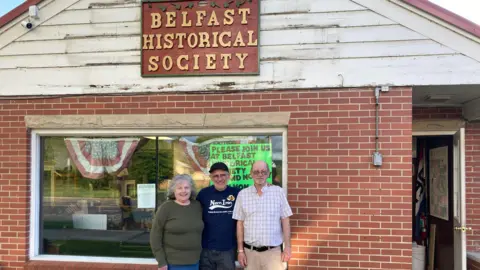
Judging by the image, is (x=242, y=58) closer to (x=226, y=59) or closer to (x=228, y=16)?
(x=226, y=59)

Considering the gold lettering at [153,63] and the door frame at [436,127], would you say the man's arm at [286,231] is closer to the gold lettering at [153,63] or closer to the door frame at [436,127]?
the gold lettering at [153,63]

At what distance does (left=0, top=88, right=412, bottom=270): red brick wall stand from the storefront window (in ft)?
1.34

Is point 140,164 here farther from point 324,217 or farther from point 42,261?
point 324,217

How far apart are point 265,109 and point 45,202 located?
3138 mm

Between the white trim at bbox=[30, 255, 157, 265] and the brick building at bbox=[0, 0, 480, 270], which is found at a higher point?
the brick building at bbox=[0, 0, 480, 270]

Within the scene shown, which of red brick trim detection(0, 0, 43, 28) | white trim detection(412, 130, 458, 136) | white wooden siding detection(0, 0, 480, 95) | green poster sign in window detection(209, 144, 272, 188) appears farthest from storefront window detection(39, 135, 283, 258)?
white trim detection(412, 130, 458, 136)

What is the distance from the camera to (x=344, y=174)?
4.11 m

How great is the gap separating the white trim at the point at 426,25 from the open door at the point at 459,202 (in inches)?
45.9

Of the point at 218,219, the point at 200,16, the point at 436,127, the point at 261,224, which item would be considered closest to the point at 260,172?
the point at 261,224

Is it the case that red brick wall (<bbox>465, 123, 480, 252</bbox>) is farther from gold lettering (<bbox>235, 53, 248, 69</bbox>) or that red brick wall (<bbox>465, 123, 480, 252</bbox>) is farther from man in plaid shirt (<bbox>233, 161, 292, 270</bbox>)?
gold lettering (<bbox>235, 53, 248, 69</bbox>)

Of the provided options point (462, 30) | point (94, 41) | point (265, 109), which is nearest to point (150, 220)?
point (265, 109)

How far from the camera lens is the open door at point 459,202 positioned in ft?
14.8

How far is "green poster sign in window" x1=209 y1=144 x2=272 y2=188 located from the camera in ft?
14.7

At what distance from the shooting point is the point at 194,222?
11.3 feet
